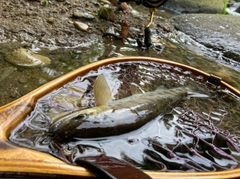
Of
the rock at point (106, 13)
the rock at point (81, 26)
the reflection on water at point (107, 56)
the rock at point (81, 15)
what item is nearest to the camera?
the reflection on water at point (107, 56)

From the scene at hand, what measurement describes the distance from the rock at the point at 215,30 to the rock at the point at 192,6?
121 cm

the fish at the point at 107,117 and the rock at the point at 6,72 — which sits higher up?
the fish at the point at 107,117

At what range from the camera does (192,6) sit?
6.73 m

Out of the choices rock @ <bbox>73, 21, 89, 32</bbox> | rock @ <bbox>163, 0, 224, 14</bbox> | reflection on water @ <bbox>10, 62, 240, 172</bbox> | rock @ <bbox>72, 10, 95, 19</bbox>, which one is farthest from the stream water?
rock @ <bbox>163, 0, 224, 14</bbox>

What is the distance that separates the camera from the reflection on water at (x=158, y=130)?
4.78ft

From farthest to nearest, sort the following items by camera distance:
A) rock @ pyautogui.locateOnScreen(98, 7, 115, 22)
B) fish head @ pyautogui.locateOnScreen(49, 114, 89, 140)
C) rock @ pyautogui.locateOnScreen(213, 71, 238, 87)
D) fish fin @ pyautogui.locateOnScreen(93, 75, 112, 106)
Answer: rock @ pyautogui.locateOnScreen(98, 7, 115, 22)
rock @ pyautogui.locateOnScreen(213, 71, 238, 87)
fish fin @ pyautogui.locateOnScreen(93, 75, 112, 106)
fish head @ pyautogui.locateOnScreen(49, 114, 89, 140)

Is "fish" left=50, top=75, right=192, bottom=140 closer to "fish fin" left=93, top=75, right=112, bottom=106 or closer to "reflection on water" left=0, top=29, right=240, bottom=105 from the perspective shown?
"fish fin" left=93, top=75, right=112, bottom=106

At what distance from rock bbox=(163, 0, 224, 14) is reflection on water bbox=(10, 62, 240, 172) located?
4710 millimetres

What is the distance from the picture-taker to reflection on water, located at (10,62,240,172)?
4.78 feet

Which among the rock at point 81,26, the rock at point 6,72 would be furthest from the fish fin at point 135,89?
the rock at point 81,26

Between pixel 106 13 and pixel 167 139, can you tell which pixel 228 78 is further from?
pixel 167 139

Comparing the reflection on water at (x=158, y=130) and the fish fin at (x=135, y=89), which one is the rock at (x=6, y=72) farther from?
the fish fin at (x=135, y=89)

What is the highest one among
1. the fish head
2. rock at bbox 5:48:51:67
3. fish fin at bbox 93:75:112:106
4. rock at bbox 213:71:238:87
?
fish fin at bbox 93:75:112:106

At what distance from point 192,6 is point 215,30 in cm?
197
